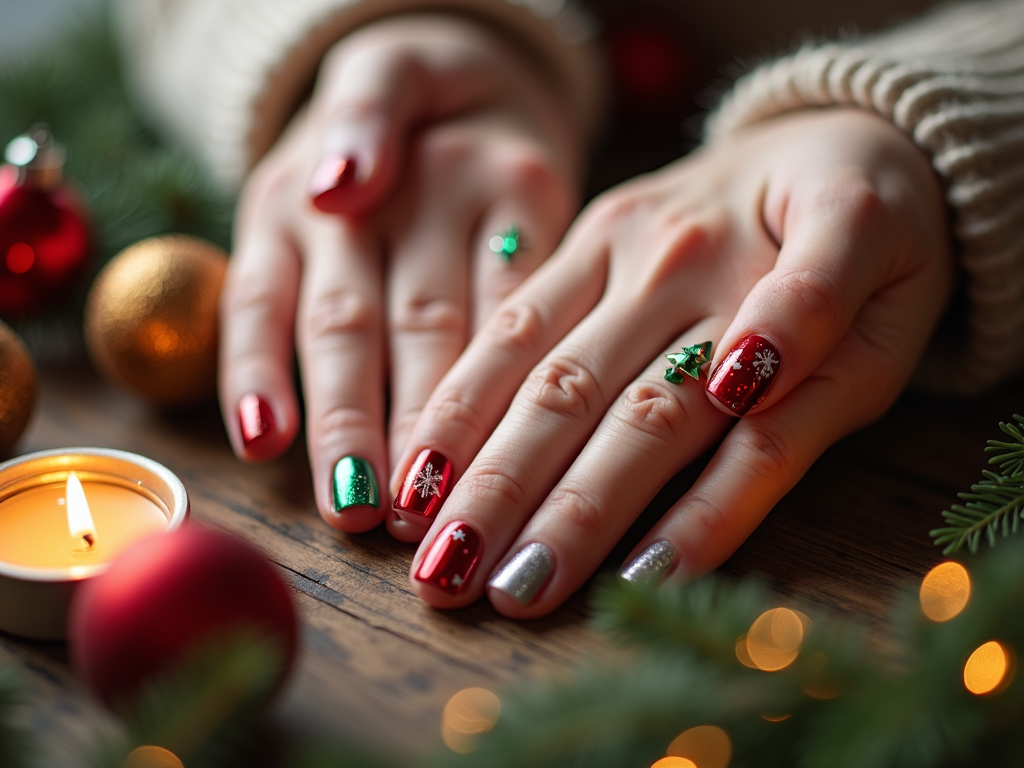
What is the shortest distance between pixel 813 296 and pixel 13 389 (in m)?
0.66

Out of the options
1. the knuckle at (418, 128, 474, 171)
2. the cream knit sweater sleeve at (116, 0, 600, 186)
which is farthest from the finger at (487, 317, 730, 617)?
the cream knit sweater sleeve at (116, 0, 600, 186)

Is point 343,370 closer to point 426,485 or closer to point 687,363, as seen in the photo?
point 426,485

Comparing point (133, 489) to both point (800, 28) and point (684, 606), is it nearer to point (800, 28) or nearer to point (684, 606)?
point (684, 606)

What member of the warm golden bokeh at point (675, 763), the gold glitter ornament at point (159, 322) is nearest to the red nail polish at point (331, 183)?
the gold glitter ornament at point (159, 322)

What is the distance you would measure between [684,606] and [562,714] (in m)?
0.09

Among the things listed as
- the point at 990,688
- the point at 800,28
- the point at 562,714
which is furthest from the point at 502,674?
the point at 800,28

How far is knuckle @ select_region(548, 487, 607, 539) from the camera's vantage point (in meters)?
Result: 0.66

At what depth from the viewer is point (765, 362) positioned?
0.70 metres

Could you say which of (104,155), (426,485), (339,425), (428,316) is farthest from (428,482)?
(104,155)

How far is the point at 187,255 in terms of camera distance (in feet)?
3.00

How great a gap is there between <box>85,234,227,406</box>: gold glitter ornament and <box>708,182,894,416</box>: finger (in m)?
0.50

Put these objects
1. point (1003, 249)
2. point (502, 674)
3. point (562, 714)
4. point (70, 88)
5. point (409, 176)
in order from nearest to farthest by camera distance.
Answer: point (562, 714), point (502, 674), point (1003, 249), point (409, 176), point (70, 88)

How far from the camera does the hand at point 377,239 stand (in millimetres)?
836

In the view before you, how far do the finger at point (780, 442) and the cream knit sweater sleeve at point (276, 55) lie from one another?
0.62m
